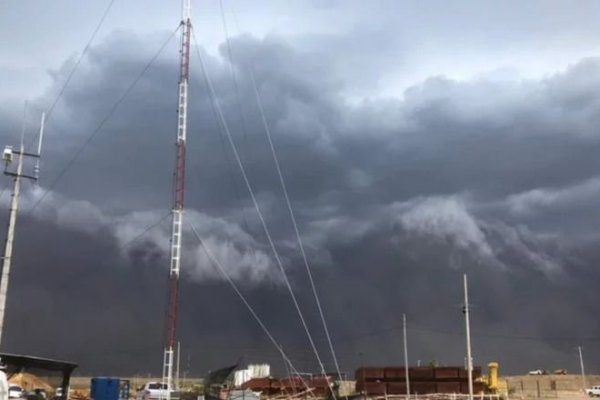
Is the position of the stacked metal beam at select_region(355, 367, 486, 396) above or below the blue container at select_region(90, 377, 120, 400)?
above

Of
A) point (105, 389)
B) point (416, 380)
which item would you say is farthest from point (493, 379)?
point (105, 389)

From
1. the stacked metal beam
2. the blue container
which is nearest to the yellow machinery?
the stacked metal beam

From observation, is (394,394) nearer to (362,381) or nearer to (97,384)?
(362,381)

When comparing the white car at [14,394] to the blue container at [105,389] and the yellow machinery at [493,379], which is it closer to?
the blue container at [105,389]

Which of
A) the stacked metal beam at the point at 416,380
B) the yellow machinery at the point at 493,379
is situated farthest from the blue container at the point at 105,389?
the yellow machinery at the point at 493,379

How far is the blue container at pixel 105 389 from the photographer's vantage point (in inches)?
2266

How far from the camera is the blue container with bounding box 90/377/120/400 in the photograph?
57.6 meters

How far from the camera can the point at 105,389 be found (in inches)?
2282

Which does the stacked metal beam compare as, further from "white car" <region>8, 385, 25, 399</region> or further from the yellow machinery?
"white car" <region>8, 385, 25, 399</region>

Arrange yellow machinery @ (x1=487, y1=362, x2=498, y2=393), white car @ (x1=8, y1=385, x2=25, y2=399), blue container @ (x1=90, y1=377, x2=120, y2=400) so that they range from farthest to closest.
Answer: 1. yellow machinery @ (x1=487, y1=362, x2=498, y2=393)
2. blue container @ (x1=90, y1=377, x2=120, y2=400)
3. white car @ (x1=8, y1=385, x2=25, y2=399)

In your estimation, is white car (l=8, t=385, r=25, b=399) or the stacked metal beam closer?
white car (l=8, t=385, r=25, b=399)

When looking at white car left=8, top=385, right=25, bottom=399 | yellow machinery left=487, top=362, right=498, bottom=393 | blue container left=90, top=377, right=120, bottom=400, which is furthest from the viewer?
yellow machinery left=487, top=362, right=498, bottom=393

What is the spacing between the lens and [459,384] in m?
82.5

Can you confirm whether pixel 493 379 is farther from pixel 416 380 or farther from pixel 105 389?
pixel 105 389
